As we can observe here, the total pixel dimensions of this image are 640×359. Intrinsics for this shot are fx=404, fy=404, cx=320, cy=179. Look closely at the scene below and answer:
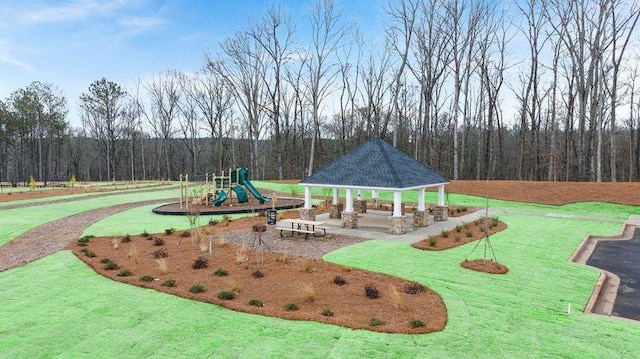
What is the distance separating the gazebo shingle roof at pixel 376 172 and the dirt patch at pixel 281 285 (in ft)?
17.9

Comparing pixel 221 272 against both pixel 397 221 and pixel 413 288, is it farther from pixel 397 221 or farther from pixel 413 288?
pixel 397 221

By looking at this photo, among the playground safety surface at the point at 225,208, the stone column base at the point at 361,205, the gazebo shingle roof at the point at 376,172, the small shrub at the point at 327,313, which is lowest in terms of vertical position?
the small shrub at the point at 327,313

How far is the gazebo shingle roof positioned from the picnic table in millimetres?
2465

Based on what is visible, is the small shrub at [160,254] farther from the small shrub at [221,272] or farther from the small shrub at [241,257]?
the small shrub at [221,272]

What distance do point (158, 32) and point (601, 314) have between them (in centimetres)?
3361

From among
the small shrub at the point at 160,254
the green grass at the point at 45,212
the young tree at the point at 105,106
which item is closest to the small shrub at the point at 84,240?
the green grass at the point at 45,212

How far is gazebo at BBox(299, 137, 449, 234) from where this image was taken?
53.5 feet

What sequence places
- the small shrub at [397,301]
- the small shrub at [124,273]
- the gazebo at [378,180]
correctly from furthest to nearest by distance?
1. the gazebo at [378,180]
2. the small shrub at [124,273]
3. the small shrub at [397,301]

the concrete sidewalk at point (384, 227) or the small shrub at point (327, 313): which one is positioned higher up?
the concrete sidewalk at point (384, 227)

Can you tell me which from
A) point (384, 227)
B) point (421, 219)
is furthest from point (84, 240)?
point (421, 219)

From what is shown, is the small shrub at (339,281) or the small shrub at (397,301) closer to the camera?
the small shrub at (397,301)

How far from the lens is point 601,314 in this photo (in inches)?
333

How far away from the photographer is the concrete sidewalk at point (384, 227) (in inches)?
617

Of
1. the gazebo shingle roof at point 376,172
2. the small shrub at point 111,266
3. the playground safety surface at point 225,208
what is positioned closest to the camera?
the small shrub at point 111,266
